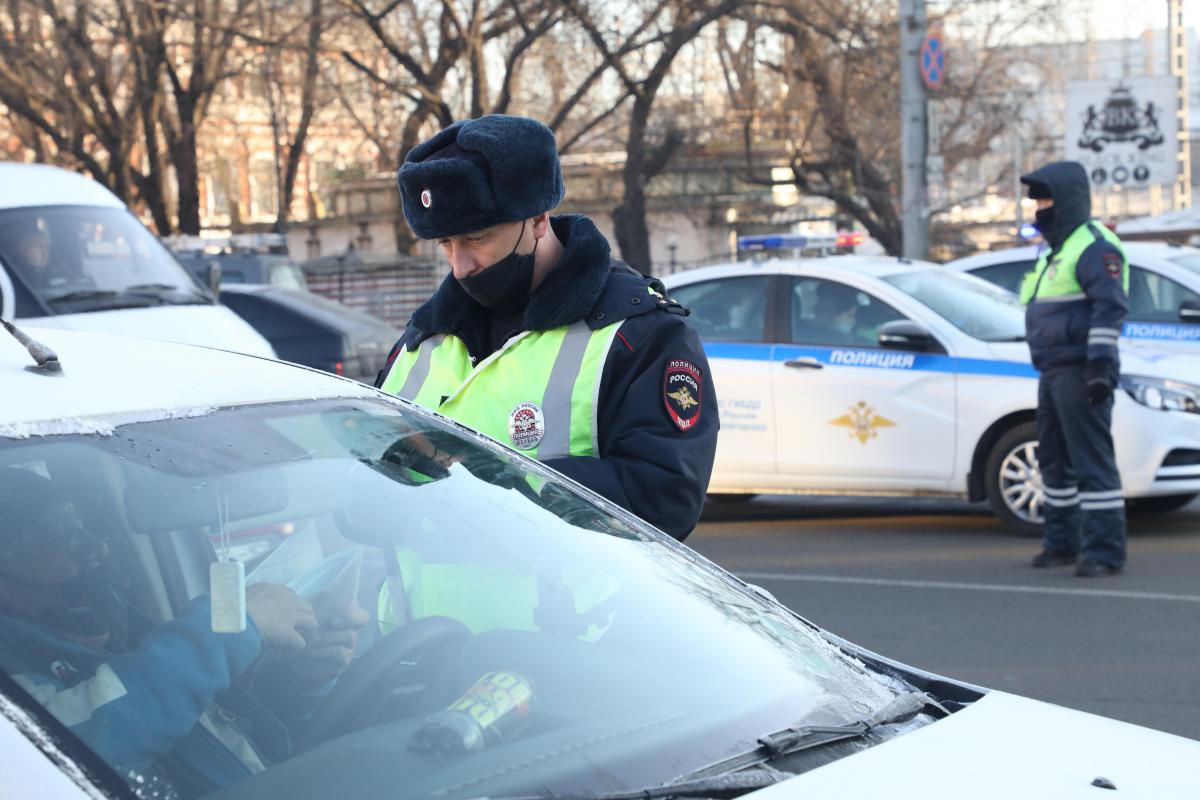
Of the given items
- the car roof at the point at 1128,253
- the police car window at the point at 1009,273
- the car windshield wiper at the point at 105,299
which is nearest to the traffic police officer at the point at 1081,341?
the car roof at the point at 1128,253

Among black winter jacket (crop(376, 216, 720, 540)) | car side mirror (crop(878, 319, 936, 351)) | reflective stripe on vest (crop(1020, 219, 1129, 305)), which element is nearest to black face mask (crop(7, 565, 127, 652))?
black winter jacket (crop(376, 216, 720, 540))

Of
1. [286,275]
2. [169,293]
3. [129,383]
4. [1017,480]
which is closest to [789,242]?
[286,275]

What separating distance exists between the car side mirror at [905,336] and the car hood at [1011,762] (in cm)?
647

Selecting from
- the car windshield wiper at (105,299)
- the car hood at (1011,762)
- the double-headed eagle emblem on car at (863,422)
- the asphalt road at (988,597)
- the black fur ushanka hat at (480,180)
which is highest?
the black fur ushanka hat at (480,180)

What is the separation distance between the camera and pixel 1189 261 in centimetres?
1116

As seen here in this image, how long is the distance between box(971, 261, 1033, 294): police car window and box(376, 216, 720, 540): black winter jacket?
8.93 metres

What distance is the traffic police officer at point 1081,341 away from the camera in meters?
7.45

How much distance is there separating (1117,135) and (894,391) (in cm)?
1711

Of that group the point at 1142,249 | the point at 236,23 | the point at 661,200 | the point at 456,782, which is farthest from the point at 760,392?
the point at 661,200

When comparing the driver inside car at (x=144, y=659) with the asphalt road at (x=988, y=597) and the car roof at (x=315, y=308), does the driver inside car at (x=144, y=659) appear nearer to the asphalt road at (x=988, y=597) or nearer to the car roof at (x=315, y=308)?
the asphalt road at (x=988, y=597)

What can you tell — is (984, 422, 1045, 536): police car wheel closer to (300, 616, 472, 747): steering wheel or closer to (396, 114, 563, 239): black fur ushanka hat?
(396, 114, 563, 239): black fur ushanka hat

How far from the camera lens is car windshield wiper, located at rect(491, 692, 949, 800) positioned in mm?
1943

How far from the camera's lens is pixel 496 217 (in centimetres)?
296

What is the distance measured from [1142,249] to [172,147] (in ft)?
64.8
